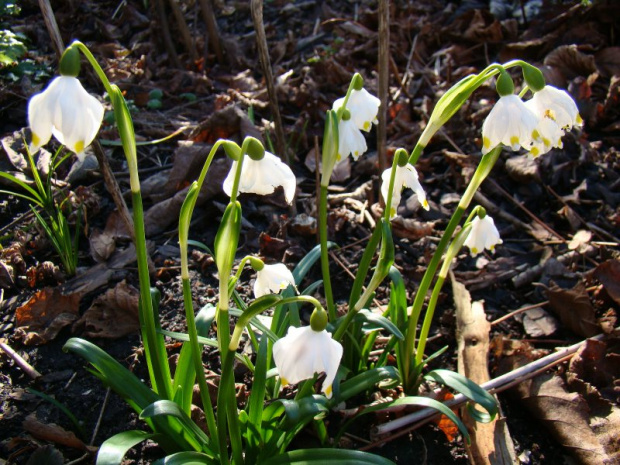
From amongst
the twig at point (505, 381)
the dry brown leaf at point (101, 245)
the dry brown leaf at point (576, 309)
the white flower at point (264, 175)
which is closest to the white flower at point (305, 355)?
the white flower at point (264, 175)

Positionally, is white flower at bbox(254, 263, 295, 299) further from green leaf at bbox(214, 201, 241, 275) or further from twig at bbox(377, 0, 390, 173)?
twig at bbox(377, 0, 390, 173)

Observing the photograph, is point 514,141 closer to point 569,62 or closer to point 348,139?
point 348,139

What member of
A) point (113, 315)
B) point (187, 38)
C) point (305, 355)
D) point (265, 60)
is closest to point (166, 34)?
point (187, 38)

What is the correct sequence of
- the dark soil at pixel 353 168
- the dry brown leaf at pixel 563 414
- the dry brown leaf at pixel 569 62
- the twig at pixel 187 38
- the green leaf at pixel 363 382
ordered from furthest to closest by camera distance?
the twig at pixel 187 38 → the dry brown leaf at pixel 569 62 → the dark soil at pixel 353 168 → the dry brown leaf at pixel 563 414 → the green leaf at pixel 363 382

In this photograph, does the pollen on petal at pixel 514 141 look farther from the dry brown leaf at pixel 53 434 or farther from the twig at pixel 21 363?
the twig at pixel 21 363

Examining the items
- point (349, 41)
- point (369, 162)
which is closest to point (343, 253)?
point (369, 162)
